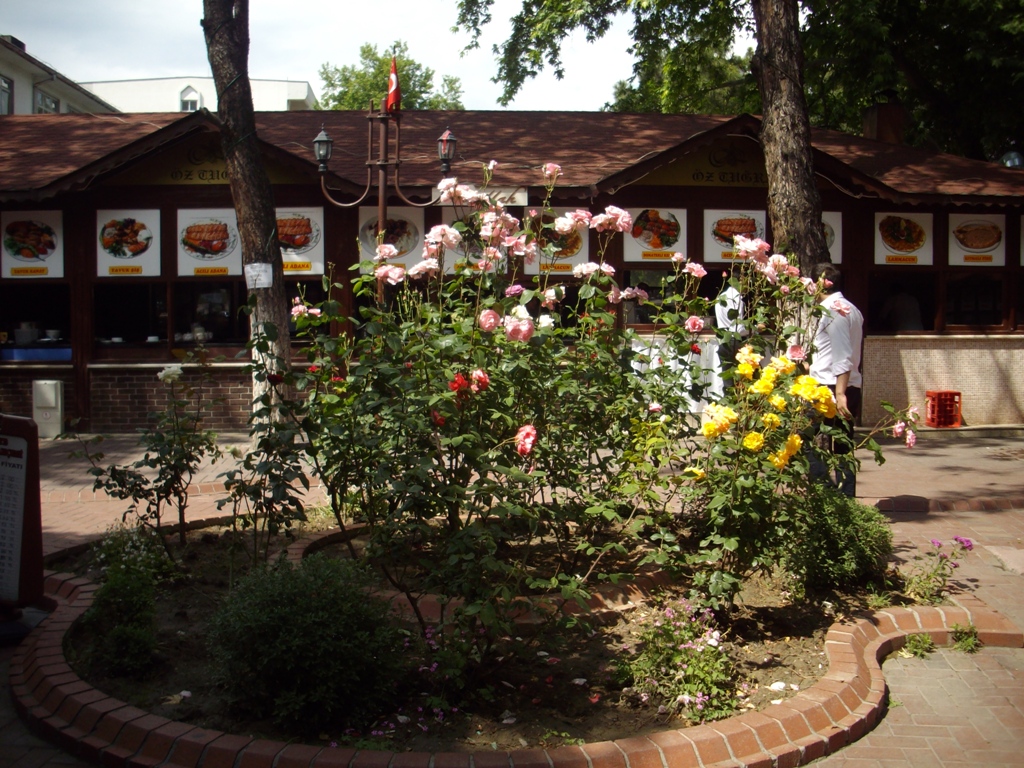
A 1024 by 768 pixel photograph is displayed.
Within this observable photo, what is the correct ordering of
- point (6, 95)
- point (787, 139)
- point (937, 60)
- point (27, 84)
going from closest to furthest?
point (787, 139)
point (937, 60)
point (6, 95)
point (27, 84)

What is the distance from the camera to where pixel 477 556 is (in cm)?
489

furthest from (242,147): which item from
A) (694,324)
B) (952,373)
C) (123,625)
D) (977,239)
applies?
(977,239)

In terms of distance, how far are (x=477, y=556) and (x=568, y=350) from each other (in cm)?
153

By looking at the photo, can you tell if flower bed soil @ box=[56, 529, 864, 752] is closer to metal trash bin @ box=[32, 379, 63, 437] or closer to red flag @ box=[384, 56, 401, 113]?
red flag @ box=[384, 56, 401, 113]

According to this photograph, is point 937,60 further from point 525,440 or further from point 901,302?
point 525,440

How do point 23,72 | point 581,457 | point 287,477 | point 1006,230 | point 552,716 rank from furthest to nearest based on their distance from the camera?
point 23,72 < point 1006,230 < point 581,457 < point 287,477 < point 552,716

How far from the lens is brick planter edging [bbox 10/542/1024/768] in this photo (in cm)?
396

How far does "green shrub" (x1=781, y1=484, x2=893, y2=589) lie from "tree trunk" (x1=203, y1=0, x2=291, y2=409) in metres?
5.46

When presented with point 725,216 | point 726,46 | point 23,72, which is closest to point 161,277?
point 725,216

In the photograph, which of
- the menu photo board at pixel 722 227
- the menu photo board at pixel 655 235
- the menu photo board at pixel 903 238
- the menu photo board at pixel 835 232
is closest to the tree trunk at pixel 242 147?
the menu photo board at pixel 655 235

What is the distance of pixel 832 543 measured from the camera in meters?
5.95

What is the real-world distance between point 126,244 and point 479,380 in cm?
1185

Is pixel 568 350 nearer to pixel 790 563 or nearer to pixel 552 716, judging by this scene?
pixel 790 563

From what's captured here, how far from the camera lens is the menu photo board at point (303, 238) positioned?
1472cm
